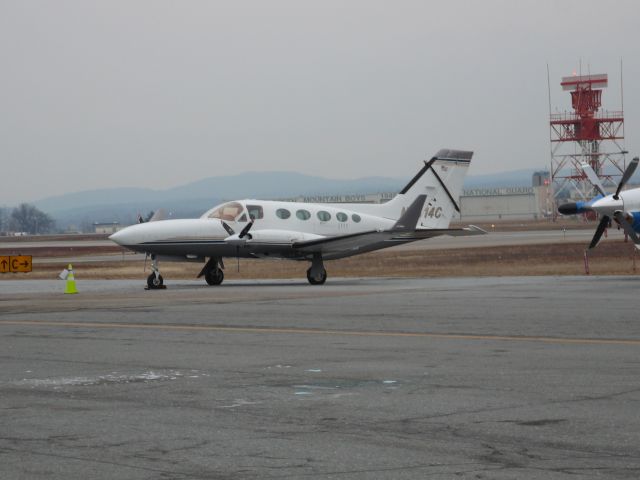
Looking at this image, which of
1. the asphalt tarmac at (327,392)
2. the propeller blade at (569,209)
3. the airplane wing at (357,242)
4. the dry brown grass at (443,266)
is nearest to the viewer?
the asphalt tarmac at (327,392)

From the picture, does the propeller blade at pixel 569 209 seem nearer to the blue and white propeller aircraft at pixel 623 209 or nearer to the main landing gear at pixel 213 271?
the blue and white propeller aircraft at pixel 623 209

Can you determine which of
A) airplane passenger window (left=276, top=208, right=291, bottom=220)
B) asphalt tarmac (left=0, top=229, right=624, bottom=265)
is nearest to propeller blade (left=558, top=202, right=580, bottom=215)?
airplane passenger window (left=276, top=208, right=291, bottom=220)

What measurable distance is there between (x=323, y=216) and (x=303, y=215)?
0.73 meters

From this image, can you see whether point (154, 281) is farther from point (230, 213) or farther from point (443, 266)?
point (443, 266)

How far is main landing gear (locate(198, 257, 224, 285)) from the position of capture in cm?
3425

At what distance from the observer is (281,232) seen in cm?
3350

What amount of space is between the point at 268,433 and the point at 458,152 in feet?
97.9

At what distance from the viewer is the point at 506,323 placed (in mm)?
17859

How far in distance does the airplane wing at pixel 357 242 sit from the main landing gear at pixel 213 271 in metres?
2.67

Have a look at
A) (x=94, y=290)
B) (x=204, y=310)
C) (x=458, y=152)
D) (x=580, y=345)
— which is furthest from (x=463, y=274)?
(x=580, y=345)

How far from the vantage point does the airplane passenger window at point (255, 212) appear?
33625 mm

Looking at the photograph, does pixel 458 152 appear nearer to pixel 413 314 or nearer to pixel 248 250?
pixel 248 250

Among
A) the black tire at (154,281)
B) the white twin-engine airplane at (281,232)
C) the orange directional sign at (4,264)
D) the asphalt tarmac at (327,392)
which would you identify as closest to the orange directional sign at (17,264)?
the orange directional sign at (4,264)

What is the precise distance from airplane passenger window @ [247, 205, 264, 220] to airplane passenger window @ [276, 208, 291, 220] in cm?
58
